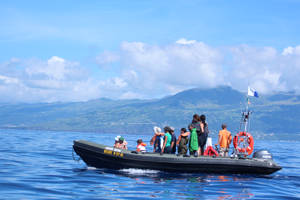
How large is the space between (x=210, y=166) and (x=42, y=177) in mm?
7549

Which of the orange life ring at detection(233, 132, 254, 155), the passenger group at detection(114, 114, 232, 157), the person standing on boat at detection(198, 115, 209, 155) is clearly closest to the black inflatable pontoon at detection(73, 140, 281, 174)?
the passenger group at detection(114, 114, 232, 157)

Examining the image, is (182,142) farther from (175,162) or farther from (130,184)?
(130,184)

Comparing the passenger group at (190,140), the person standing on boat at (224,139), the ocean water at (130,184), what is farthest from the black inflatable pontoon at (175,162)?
the person standing on boat at (224,139)

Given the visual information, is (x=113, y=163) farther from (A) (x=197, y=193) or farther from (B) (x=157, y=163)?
(A) (x=197, y=193)

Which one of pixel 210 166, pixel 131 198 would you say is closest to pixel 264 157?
pixel 210 166

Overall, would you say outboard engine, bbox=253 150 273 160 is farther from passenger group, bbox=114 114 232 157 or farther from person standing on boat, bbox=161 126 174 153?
person standing on boat, bbox=161 126 174 153

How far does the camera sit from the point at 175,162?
59.0ft

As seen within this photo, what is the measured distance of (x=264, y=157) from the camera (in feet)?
65.8

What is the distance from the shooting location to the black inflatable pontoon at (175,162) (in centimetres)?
1802

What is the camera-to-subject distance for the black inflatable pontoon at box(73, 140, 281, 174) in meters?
18.0

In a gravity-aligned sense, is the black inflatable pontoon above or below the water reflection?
above

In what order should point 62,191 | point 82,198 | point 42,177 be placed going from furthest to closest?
point 42,177 < point 62,191 < point 82,198

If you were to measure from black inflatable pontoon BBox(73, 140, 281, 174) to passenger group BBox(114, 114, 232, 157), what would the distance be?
1.73 feet

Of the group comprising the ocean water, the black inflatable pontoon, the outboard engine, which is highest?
the outboard engine
